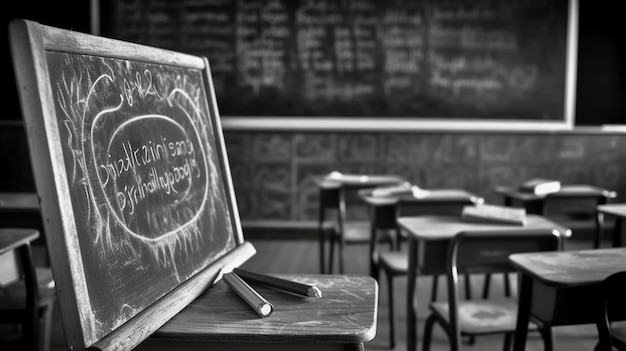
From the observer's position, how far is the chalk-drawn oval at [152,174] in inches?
36.8

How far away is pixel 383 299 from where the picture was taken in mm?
3373

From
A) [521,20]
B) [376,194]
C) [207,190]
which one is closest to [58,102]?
[207,190]

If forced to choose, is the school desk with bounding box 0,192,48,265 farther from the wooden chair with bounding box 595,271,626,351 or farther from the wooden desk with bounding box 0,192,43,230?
the wooden chair with bounding box 595,271,626,351

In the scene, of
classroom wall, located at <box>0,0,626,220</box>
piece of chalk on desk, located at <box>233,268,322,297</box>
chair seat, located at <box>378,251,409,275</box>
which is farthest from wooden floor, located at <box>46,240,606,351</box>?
piece of chalk on desk, located at <box>233,268,322,297</box>

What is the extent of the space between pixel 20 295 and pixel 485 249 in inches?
67.9

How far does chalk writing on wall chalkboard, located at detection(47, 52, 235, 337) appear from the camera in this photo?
844 mm

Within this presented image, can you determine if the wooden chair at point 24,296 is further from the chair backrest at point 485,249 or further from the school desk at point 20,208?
the chair backrest at point 485,249

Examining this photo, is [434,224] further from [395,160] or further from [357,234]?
[395,160]

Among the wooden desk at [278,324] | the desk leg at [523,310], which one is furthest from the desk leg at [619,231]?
the wooden desk at [278,324]

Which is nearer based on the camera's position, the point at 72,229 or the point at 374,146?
the point at 72,229

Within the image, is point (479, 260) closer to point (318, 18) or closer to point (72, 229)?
point (72, 229)

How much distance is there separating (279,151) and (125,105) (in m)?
4.11

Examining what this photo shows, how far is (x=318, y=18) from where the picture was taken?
5.04m

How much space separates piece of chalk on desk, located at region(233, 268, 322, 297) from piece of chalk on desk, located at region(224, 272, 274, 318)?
29 millimetres
